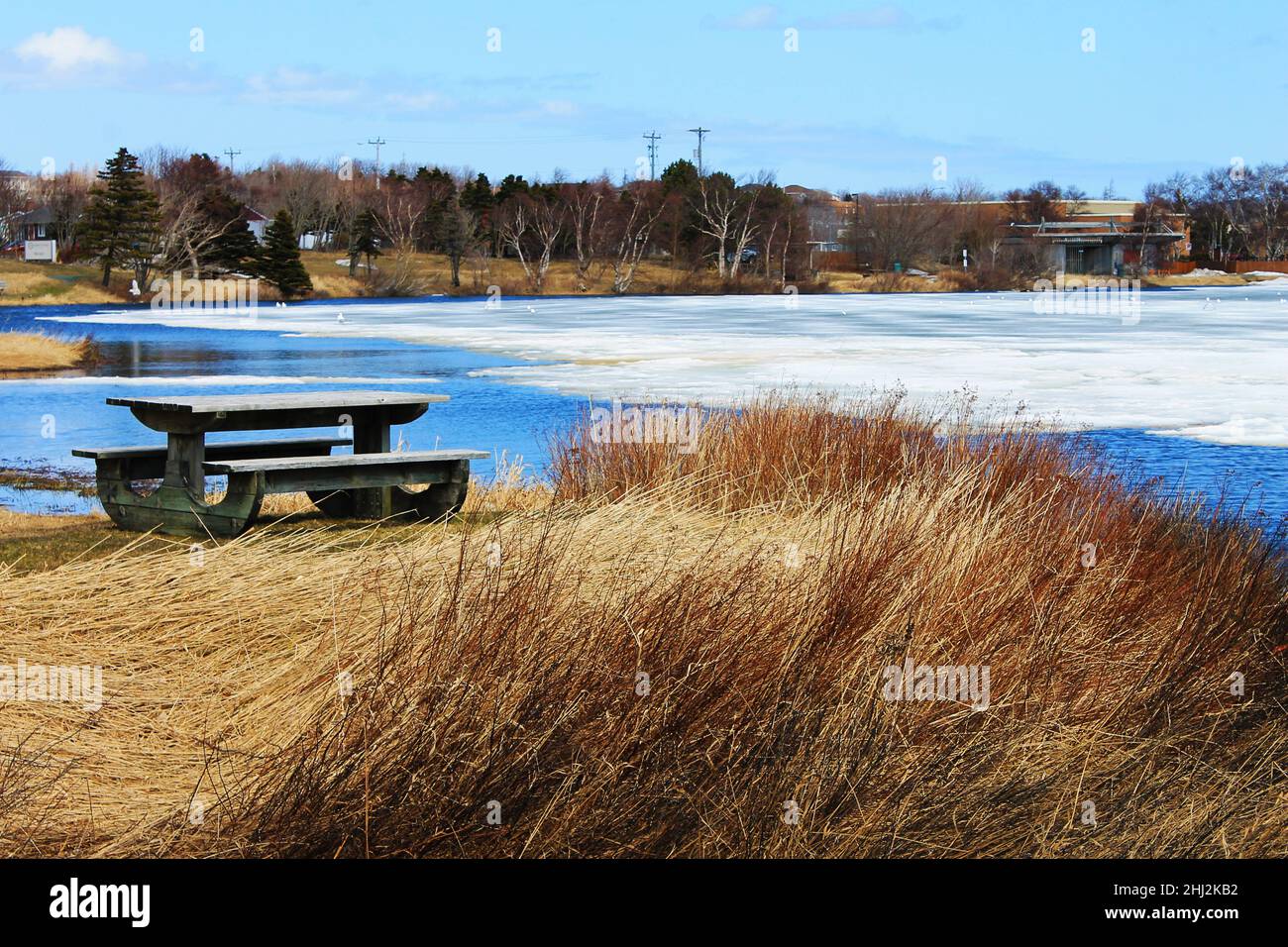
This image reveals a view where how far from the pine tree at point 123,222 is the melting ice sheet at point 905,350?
11.7m

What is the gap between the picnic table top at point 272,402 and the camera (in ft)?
28.8

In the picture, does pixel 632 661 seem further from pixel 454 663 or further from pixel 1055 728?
pixel 1055 728

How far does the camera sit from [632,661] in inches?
226

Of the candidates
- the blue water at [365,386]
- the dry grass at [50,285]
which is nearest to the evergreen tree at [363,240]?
the dry grass at [50,285]

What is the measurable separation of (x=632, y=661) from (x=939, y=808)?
4.07ft

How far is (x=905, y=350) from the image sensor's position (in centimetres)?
3136

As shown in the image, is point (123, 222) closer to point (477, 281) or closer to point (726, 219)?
point (477, 281)

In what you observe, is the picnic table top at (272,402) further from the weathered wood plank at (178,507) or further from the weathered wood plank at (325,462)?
the weathered wood plank at (178,507)

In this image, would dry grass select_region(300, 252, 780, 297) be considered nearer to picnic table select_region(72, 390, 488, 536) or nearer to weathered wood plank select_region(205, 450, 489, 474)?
picnic table select_region(72, 390, 488, 536)

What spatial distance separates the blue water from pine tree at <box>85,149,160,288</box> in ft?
97.7

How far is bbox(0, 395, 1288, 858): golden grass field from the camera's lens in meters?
5.04

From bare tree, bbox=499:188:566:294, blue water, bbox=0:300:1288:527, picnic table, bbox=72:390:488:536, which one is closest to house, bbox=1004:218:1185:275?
bare tree, bbox=499:188:566:294
